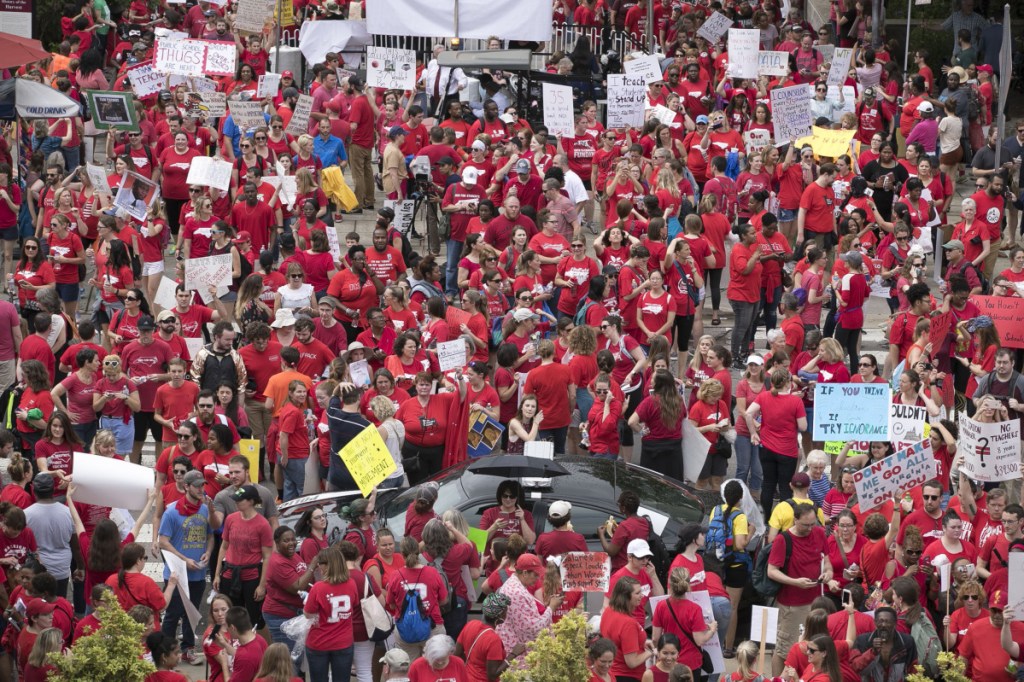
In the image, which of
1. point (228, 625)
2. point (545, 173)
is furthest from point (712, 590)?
point (545, 173)

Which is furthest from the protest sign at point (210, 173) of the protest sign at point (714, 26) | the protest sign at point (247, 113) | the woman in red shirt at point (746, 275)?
the protest sign at point (714, 26)

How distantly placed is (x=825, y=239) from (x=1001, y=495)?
7.96 metres

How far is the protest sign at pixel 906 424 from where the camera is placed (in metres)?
14.6

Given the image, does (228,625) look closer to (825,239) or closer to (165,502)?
(165,502)

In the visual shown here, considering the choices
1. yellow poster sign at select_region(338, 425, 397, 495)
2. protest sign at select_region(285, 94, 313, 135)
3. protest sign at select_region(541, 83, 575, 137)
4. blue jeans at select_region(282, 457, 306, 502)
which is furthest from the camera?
protest sign at select_region(285, 94, 313, 135)

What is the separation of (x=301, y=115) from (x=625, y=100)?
419 centimetres

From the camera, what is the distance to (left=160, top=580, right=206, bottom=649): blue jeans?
42.1 feet

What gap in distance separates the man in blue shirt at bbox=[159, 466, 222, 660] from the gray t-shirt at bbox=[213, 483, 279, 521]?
0.31 ft

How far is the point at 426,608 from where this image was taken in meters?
12.0

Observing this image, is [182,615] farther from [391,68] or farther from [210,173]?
[391,68]

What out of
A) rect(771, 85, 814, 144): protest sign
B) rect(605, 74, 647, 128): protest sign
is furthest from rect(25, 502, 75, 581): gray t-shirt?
rect(771, 85, 814, 144): protest sign

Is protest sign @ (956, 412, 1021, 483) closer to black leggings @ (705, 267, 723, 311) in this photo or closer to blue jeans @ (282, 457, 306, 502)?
blue jeans @ (282, 457, 306, 502)

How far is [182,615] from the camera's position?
13.1m

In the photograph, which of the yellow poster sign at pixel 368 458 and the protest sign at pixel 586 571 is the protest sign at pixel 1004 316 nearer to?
the protest sign at pixel 586 571
